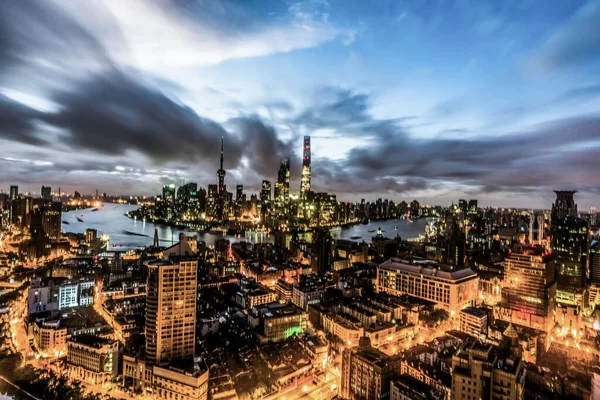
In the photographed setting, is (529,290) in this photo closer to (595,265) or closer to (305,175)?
(595,265)

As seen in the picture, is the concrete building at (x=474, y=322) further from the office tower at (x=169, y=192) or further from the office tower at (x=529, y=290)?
the office tower at (x=169, y=192)

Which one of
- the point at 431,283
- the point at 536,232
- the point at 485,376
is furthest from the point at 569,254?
the point at 485,376

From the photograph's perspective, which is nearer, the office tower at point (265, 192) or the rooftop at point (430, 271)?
the rooftop at point (430, 271)

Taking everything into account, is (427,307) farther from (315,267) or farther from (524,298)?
(315,267)

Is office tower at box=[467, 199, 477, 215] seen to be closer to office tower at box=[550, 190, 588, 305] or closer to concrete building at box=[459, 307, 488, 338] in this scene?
office tower at box=[550, 190, 588, 305]

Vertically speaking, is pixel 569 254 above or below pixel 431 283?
above

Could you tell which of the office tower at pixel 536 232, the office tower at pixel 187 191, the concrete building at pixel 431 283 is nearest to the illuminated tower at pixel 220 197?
the office tower at pixel 187 191
